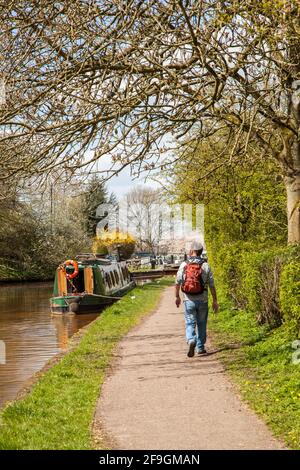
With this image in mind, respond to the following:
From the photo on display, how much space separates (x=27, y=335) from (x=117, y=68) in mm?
10024

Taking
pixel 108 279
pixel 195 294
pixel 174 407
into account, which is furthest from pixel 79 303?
pixel 174 407

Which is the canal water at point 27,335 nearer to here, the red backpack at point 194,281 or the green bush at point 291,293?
the red backpack at point 194,281

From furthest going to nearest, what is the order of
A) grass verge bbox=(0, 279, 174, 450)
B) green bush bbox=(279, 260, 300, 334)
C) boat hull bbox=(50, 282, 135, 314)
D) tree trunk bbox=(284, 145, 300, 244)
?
boat hull bbox=(50, 282, 135, 314) < tree trunk bbox=(284, 145, 300, 244) < green bush bbox=(279, 260, 300, 334) < grass verge bbox=(0, 279, 174, 450)

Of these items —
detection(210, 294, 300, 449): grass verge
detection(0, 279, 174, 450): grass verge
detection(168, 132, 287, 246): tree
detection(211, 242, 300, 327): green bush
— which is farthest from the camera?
detection(168, 132, 287, 246): tree

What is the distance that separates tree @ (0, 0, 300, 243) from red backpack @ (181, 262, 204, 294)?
1872 mm

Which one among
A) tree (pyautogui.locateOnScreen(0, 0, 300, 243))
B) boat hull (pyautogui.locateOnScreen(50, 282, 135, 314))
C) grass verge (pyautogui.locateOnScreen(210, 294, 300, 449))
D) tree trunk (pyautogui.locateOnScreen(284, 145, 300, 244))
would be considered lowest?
boat hull (pyautogui.locateOnScreen(50, 282, 135, 314))

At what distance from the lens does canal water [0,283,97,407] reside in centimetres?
1202

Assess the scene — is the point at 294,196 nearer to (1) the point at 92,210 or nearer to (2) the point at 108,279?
(2) the point at 108,279

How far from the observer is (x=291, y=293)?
877cm

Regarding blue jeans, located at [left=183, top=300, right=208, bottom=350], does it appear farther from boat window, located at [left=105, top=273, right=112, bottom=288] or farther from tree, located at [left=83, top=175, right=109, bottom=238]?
tree, located at [left=83, top=175, right=109, bottom=238]

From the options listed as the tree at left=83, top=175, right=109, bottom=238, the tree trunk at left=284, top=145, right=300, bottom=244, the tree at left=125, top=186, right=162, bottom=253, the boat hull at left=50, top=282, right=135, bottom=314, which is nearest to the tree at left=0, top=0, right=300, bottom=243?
the tree trunk at left=284, top=145, right=300, bottom=244

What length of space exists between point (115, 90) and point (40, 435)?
5.67 metres
